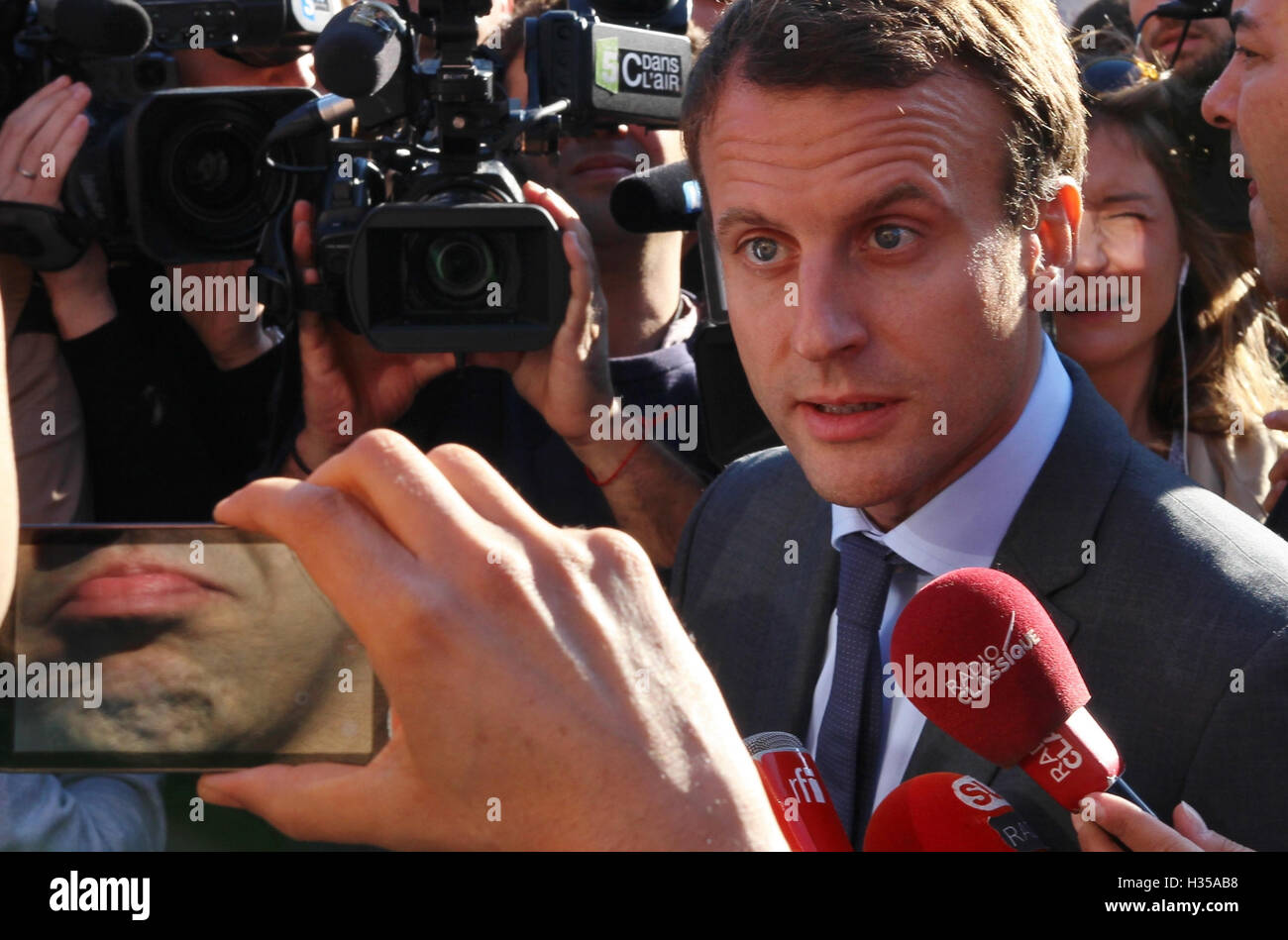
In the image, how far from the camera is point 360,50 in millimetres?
2145

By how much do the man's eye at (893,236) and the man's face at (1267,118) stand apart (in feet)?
3.04

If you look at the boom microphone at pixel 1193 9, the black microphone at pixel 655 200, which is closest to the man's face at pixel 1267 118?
the boom microphone at pixel 1193 9

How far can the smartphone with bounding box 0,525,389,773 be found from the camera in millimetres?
699

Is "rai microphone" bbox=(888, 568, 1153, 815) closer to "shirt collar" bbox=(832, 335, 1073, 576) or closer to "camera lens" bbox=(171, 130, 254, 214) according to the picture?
"shirt collar" bbox=(832, 335, 1073, 576)

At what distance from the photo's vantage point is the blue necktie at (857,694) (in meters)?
1.50

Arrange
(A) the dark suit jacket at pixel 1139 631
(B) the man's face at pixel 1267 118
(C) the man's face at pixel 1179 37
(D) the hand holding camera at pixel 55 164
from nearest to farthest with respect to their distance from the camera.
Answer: (A) the dark suit jacket at pixel 1139 631
(B) the man's face at pixel 1267 118
(D) the hand holding camera at pixel 55 164
(C) the man's face at pixel 1179 37

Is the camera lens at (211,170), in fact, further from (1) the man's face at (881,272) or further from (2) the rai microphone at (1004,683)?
(2) the rai microphone at (1004,683)

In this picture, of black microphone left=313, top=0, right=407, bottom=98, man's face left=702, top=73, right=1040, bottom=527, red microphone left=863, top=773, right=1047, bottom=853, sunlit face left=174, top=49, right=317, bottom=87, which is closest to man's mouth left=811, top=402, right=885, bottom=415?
man's face left=702, top=73, right=1040, bottom=527

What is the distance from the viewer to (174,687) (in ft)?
2.35

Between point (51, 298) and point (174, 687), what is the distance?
6.25 feet

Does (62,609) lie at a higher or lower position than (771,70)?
lower

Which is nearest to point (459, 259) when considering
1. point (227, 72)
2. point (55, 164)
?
point (55, 164)
